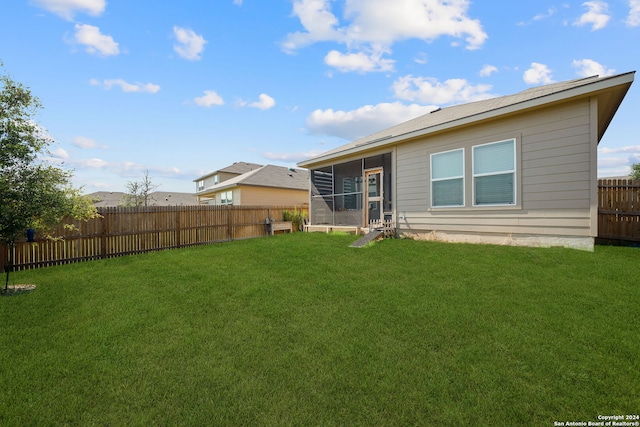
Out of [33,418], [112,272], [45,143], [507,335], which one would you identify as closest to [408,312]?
[507,335]

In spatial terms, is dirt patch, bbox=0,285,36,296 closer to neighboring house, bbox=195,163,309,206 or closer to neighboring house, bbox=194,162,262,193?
neighboring house, bbox=195,163,309,206

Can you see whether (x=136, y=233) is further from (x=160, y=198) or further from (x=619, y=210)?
(x=160, y=198)

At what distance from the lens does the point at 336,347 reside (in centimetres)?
287

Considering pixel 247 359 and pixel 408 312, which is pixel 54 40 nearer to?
pixel 247 359

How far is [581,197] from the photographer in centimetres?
582

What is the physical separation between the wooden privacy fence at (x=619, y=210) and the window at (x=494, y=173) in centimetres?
323

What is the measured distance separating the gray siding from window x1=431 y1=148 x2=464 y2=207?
17 cm

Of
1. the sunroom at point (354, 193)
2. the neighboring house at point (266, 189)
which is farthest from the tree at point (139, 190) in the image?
the sunroom at point (354, 193)

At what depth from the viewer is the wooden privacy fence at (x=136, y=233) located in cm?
712

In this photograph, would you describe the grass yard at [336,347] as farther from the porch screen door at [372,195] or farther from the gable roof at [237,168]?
the gable roof at [237,168]

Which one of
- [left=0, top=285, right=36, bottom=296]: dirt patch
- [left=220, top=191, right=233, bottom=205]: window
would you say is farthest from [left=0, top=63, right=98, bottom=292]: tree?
[left=220, top=191, right=233, bottom=205]: window

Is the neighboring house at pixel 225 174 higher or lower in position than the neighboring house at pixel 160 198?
higher

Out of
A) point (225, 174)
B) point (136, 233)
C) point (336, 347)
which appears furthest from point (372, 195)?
point (225, 174)

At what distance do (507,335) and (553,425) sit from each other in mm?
1164
